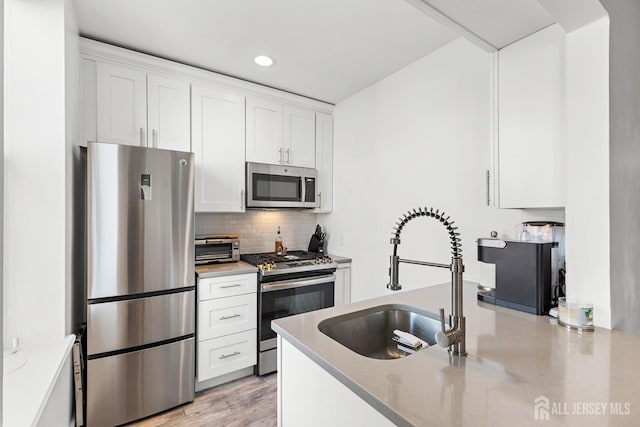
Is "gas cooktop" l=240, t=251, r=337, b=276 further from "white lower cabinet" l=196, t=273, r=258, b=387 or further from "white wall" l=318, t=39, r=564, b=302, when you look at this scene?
"white wall" l=318, t=39, r=564, b=302

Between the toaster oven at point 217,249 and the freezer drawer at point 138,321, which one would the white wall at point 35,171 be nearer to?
the freezer drawer at point 138,321

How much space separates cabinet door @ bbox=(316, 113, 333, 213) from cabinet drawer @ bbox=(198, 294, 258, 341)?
1289mm

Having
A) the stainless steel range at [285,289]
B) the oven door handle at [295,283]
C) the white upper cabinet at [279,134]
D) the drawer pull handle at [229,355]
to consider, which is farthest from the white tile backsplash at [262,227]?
the drawer pull handle at [229,355]

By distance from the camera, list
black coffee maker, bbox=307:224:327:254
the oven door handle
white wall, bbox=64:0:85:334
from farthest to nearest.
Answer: black coffee maker, bbox=307:224:327:254 → the oven door handle → white wall, bbox=64:0:85:334

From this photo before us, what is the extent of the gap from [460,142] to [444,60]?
624mm

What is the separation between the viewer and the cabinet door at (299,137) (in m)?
3.05

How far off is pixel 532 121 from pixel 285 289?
2044 millimetres

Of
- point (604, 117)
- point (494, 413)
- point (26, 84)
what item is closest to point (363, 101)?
point (604, 117)

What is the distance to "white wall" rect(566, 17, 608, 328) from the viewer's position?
3.59ft

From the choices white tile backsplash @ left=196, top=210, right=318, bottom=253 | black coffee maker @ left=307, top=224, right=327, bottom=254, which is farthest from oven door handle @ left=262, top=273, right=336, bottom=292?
white tile backsplash @ left=196, top=210, right=318, bottom=253

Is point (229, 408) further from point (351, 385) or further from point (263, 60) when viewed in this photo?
point (263, 60)

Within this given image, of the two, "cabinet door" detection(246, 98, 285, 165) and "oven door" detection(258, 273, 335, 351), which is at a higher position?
"cabinet door" detection(246, 98, 285, 165)

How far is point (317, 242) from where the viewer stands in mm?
3281

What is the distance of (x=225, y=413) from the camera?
2051 millimetres
